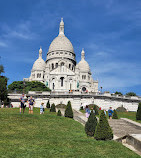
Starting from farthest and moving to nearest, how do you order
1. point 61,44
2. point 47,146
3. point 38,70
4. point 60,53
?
point 61,44 → point 60,53 → point 38,70 → point 47,146

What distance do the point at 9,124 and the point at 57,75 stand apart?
224 ft

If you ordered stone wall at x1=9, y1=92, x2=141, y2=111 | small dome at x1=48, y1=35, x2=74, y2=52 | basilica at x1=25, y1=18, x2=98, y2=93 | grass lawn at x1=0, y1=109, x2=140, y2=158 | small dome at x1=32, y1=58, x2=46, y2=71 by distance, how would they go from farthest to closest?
small dome at x1=48, y1=35, x2=74, y2=52 → small dome at x1=32, y1=58, x2=46, y2=71 → basilica at x1=25, y1=18, x2=98, y2=93 → stone wall at x1=9, y1=92, x2=141, y2=111 → grass lawn at x1=0, y1=109, x2=140, y2=158

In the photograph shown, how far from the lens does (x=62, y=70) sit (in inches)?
3329

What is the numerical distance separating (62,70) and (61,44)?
64.8 ft

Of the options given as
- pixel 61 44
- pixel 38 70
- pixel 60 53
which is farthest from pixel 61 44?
pixel 38 70

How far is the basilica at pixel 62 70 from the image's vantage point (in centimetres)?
8288

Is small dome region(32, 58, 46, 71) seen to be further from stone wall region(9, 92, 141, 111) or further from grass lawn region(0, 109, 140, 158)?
grass lawn region(0, 109, 140, 158)

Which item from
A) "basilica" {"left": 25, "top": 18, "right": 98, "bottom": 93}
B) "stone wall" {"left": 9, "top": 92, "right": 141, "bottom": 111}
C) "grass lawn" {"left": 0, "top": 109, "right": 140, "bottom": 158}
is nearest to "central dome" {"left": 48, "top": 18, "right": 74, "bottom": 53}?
"basilica" {"left": 25, "top": 18, "right": 98, "bottom": 93}

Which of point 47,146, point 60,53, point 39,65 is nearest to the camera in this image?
point 47,146

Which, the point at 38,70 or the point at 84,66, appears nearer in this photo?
the point at 38,70

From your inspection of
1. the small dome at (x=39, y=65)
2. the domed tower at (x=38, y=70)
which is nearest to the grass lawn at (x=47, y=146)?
the domed tower at (x=38, y=70)

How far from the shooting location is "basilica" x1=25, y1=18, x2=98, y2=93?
3263 inches

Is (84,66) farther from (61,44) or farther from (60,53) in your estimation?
(61,44)

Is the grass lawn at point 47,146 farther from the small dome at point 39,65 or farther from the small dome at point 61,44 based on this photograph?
the small dome at point 61,44
